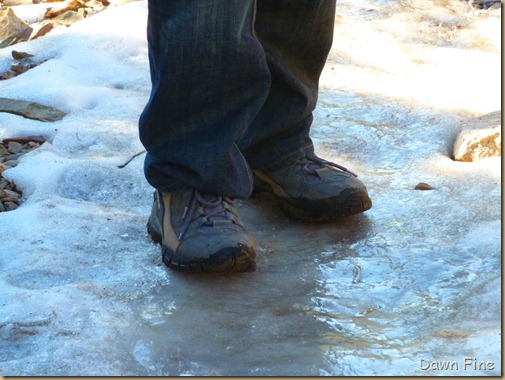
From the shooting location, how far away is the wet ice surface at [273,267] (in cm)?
172

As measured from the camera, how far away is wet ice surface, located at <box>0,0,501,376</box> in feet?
5.65

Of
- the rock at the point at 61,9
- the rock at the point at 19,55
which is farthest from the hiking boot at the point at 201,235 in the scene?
the rock at the point at 61,9

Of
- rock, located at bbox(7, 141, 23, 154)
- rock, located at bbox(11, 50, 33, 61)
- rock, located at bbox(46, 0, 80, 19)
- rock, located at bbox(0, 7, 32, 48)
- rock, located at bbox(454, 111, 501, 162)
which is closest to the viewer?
rock, located at bbox(454, 111, 501, 162)

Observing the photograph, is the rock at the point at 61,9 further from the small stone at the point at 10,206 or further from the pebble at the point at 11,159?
the small stone at the point at 10,206

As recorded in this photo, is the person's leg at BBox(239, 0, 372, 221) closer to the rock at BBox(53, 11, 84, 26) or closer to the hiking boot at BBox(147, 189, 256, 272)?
the hiking boot at BBox(147, 189, 256, 272)

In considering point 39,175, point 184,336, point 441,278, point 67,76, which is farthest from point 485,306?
point 67,76

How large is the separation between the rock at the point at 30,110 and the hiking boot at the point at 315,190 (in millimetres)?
994

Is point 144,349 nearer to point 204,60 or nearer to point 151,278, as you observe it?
point 151,278

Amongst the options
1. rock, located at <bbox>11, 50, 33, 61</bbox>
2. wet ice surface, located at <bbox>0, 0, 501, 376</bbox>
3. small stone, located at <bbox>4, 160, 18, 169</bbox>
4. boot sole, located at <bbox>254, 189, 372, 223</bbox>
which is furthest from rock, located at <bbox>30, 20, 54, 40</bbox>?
boot sole, located at <bbox>254, 189, 372, 223</bbox>

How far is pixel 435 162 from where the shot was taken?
8.77ft

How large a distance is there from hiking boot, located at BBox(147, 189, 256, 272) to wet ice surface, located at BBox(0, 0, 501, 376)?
4 cm

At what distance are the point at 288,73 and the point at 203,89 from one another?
0.40m

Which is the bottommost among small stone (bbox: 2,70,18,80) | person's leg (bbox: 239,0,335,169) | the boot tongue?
small stone (bbox: 2,70,18,80)

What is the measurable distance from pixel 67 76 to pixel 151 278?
1577 millimetres
